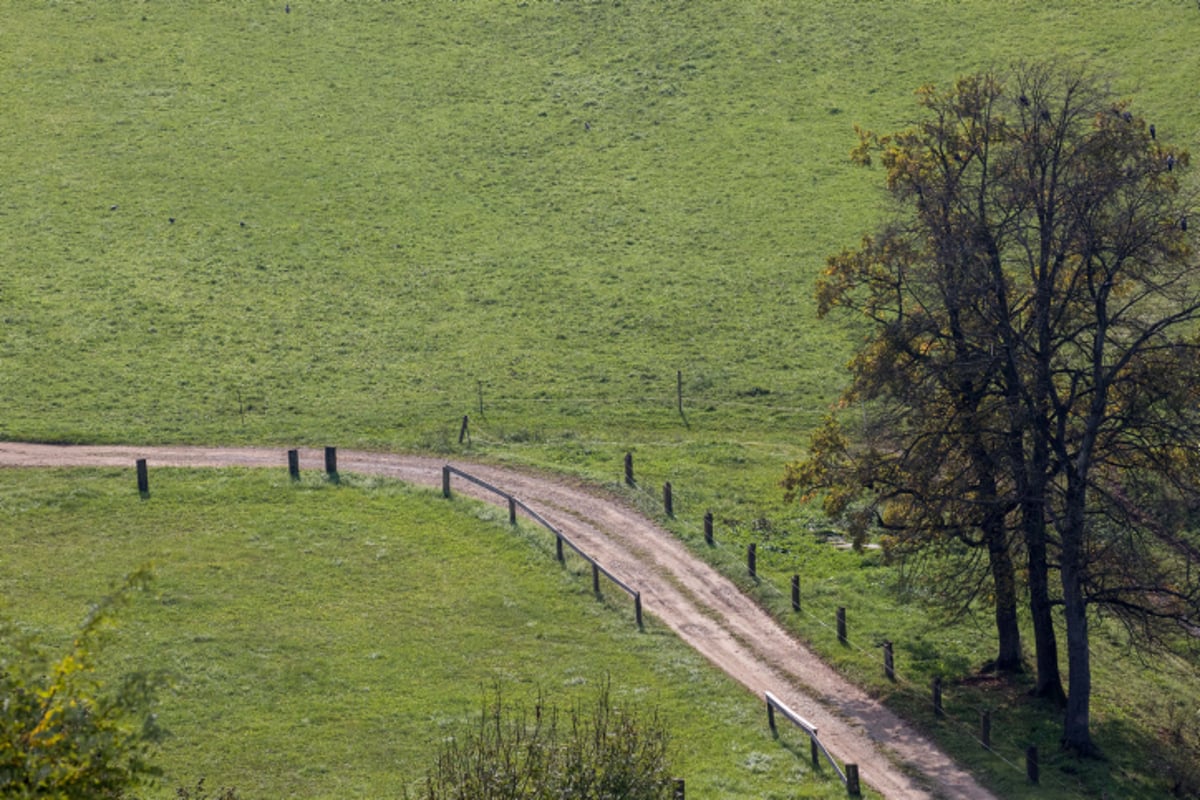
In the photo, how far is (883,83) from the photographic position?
81125mm

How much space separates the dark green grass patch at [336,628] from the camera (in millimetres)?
30078

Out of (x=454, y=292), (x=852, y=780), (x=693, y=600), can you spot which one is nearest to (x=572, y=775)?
(x=852, y=780)

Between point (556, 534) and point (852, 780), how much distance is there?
1511 cm

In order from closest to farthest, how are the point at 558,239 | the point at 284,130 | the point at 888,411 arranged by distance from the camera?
the point at 888,411, the point at 558,239, the point at 284,130

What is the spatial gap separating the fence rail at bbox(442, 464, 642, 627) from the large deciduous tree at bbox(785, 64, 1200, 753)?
256 inches

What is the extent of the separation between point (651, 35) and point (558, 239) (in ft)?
76.8

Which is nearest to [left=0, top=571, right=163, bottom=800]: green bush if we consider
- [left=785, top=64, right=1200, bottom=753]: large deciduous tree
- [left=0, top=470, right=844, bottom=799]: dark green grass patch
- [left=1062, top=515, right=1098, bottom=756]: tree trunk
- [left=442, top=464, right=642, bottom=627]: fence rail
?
[left=0, top=470, right=844, bottom=799]: dark green grass patch

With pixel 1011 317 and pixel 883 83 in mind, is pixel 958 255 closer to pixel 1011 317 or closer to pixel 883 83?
pixel 1011 317

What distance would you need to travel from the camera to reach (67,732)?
49.0 ft

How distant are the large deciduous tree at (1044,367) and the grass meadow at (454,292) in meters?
3.92

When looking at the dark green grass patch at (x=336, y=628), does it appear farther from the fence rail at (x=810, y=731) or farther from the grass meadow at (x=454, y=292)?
the fence rail at (x=810, y=731)

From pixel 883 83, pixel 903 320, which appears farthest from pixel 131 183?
pixel 903 320

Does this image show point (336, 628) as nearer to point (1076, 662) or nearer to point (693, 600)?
point (693, 600)

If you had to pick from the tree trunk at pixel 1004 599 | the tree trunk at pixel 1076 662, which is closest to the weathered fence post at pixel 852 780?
the tree trunk at pixel 1076 662
